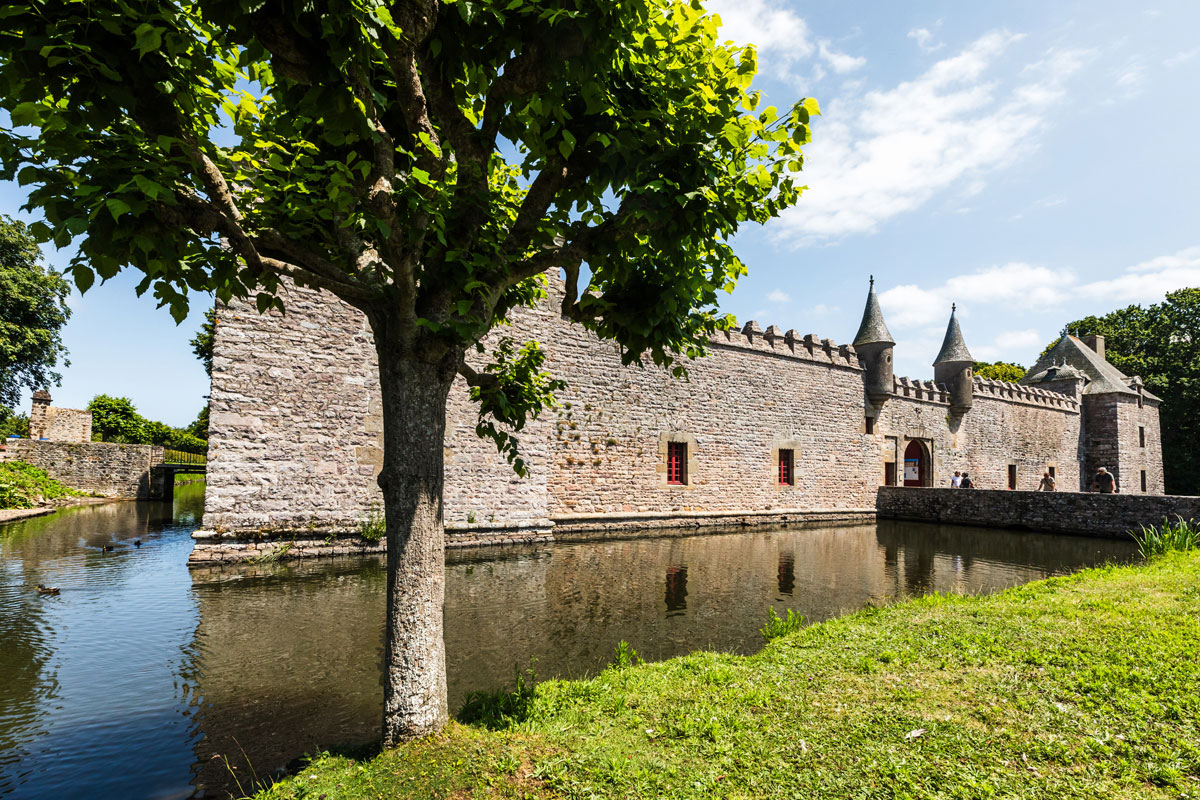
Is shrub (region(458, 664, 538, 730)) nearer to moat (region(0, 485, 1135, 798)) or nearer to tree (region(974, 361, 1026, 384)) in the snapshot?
moat (region(0, 485, 1135, 798))

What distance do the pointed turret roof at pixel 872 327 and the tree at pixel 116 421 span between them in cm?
3425

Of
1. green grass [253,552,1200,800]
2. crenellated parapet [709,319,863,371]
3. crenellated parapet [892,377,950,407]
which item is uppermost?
crenellated parapet [709,319,863,371]

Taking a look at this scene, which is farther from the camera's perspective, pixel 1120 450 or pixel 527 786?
pixel 1120 450

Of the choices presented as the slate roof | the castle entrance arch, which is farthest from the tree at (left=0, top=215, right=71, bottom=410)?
the slate roof

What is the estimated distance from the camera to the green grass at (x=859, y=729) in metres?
2.60

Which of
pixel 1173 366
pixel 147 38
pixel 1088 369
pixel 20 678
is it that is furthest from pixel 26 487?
pixel 1173 366

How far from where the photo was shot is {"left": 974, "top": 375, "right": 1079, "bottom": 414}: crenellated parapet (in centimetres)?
2312

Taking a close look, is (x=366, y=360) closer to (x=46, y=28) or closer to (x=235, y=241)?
(x=235, y=241)

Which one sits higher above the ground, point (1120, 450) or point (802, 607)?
point (1120, 450)

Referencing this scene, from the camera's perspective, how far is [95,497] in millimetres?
17781

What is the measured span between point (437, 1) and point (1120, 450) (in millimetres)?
33626

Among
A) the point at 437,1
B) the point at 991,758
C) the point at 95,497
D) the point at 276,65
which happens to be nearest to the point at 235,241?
the point at 276,65

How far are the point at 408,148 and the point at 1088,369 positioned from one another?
3464cm

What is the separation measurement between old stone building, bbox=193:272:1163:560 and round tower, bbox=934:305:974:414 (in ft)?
0.22
